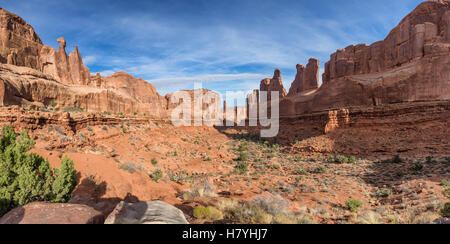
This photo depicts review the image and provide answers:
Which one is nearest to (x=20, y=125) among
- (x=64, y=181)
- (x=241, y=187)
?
(x=64, y=181)

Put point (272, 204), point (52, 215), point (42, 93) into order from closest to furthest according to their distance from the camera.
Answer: point (52, 215) < point (272, 204) < point (42, 93)

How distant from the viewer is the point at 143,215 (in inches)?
154

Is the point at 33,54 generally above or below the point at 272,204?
above

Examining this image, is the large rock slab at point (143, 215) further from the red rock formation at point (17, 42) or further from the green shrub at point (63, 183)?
the red rock formation at point (17, 42)

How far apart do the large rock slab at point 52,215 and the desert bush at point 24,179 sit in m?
1.11

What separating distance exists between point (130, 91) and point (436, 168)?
70094mm

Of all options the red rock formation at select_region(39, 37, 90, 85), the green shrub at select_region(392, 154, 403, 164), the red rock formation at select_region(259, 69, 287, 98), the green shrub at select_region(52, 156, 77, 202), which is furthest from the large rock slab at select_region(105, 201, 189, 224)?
the red rock formation at select_region(259, 69, 287, 98)

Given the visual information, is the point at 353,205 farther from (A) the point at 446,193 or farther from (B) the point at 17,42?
(B) the point at 17,42

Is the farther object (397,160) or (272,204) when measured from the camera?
(397,160)

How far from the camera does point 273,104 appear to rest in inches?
2190

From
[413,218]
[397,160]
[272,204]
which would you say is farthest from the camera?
[397,160]

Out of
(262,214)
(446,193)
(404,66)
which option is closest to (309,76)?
(404,66)

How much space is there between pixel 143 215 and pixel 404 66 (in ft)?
131

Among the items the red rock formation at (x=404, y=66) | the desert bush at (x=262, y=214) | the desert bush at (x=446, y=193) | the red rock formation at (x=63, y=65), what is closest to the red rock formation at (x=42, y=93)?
the red rock formation at (x=63, y=65)
